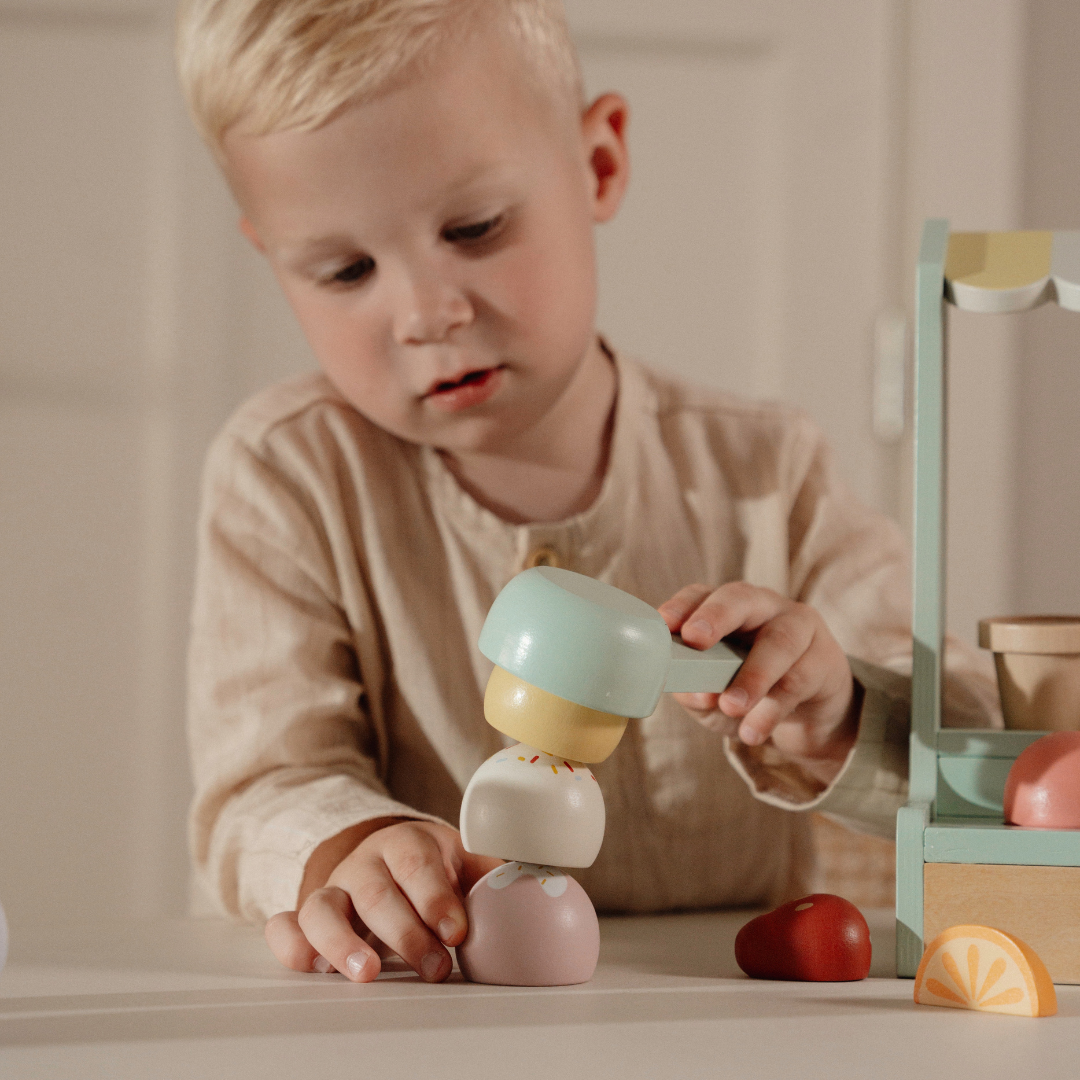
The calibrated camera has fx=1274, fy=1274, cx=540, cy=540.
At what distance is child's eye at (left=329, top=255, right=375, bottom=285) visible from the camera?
59 centimetres

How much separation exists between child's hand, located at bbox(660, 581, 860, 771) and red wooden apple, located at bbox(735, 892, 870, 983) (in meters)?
0.07

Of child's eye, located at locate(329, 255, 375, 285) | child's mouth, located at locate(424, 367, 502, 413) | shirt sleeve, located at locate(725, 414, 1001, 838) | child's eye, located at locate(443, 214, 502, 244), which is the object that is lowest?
shirt sleeve, located at locate(725, 414, 1001, 838)

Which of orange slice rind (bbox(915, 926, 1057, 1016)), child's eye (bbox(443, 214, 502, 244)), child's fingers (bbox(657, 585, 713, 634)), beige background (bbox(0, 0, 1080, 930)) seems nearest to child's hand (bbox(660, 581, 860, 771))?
child's fingers (bbox(657, 585, 713, 634))

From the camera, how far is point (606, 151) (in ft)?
2.24

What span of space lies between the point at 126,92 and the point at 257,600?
76 centimetres

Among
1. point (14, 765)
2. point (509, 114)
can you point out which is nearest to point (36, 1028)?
point (509, 114)

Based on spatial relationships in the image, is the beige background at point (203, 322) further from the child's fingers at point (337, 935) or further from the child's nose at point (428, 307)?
the child's fingers at point (337, 935)

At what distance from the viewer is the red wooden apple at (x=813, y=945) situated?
0.41m

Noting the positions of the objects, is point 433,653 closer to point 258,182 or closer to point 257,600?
point 257,600

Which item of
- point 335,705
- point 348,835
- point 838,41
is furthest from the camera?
point 838,41

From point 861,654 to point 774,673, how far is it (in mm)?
225

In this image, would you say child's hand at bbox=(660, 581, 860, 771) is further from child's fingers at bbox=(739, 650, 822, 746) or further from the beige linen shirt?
the beige linen shirt

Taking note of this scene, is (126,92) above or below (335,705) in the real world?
above

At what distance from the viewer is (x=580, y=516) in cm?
72
